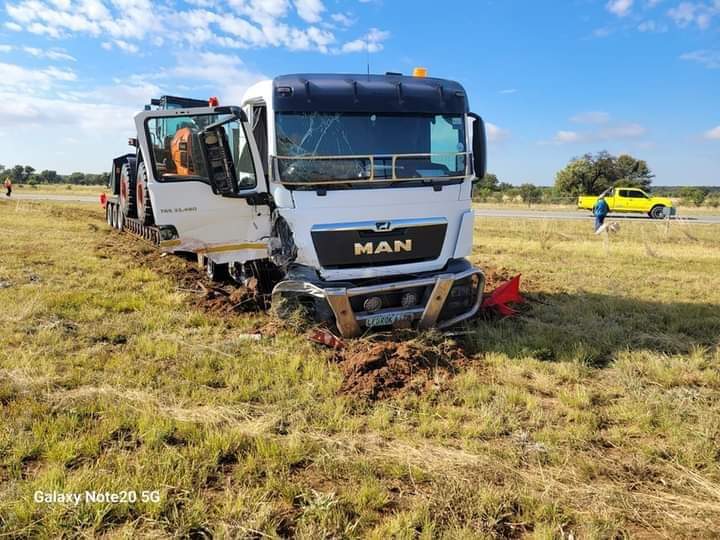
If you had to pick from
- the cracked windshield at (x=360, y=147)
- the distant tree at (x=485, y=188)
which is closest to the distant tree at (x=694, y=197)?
the distant tree at (x=485, y=188)

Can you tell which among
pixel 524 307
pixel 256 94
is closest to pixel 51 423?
pixel 256 94

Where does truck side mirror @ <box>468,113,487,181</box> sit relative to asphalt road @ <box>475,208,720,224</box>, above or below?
above

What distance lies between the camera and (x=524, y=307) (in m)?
6.94

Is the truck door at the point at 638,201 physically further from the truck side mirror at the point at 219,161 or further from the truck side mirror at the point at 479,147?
the truck side mirror at the point at 219,161

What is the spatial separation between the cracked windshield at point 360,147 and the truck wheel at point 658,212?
93.8ft

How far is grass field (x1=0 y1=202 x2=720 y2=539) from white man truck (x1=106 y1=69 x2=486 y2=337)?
2.14 feet

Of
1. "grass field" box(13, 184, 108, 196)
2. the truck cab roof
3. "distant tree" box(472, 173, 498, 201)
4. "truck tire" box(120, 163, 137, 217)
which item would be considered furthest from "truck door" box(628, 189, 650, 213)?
"grass field" box(13, 184, 108, 196)

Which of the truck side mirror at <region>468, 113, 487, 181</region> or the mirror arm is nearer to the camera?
the mirror arm

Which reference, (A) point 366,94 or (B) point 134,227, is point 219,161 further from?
(B) point 134,227

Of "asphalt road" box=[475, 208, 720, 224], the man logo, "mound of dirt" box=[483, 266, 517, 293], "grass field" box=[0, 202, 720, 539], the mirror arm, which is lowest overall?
"grass field" box=[0, 202, 720, 539]

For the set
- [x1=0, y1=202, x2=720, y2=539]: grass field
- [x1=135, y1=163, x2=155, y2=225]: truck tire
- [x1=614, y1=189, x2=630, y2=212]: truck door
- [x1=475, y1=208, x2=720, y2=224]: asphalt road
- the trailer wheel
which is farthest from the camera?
[x1=614, y1=189, x2=630, y2=212]: truck door

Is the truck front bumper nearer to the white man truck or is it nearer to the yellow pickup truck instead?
the white man truck

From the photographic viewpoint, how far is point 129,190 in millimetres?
10734

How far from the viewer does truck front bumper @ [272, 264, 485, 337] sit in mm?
4977
